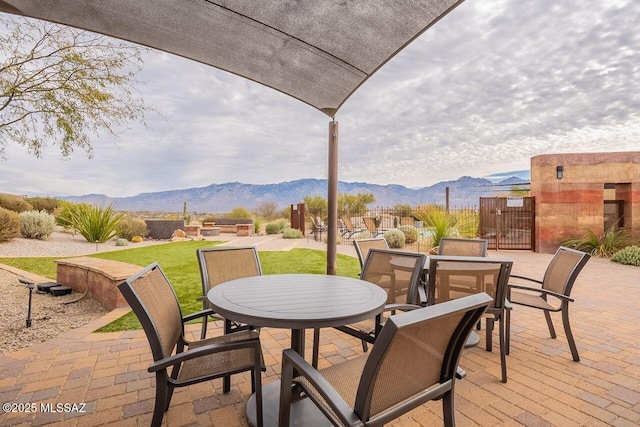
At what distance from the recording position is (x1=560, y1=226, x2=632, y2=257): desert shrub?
7.77 meters

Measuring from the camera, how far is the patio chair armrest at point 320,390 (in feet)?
3.11

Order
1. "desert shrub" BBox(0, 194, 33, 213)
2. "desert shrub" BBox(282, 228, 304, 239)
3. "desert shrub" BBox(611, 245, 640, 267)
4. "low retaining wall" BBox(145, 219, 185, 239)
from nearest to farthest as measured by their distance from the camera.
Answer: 1. "desert shrub" BBox(611, 245, 640, 267)
2. "desert shrub" BBox(0, 194, 33, 213)
3. "low retaining wall" BBox(145, 219, 185, 239)
4. "desert shrub" BBox(282, 228, 304, 239)

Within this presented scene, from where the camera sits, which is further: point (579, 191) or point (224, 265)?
point (579, 191)

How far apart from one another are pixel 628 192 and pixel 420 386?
36.4 ft

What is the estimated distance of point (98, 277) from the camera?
3.96m

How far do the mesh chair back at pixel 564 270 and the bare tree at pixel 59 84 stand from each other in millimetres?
6232

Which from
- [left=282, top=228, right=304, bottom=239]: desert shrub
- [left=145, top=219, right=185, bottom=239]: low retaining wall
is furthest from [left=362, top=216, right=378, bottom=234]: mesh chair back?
[left=145, top=219, right=185, bottom=239]: low retaining wall

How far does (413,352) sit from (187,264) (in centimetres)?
642

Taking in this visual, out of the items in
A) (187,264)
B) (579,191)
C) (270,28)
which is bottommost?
(187,264)

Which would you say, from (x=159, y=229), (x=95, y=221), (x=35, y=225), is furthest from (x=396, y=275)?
(x=159, y=229)

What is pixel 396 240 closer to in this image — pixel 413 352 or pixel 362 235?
pixel 362 235

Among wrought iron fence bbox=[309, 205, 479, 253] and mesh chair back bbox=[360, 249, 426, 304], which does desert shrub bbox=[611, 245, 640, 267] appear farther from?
mesh chair back bbox=[360, 249, 426, 304]

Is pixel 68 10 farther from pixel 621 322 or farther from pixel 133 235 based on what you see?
pixel 133 235

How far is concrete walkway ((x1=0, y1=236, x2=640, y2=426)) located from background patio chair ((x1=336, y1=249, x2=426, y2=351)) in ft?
1.94
